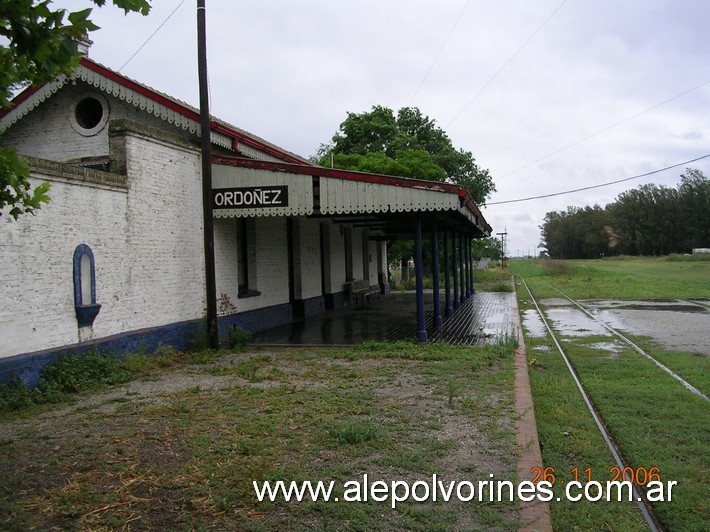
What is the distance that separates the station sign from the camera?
11.2m

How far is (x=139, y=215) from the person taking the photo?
961 centimetres

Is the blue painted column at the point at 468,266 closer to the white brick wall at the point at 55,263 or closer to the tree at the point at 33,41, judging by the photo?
the white brick wall at the point at 55,263

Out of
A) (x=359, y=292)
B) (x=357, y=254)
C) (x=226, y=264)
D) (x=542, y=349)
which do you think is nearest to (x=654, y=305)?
(x=359, y=292)

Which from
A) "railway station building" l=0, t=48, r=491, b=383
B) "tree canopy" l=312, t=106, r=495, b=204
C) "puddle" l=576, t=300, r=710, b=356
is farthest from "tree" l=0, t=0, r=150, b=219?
"tree canopy" l=312, t=106, r=495, b=204

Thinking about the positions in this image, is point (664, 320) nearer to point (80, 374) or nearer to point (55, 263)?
point (80, 374)

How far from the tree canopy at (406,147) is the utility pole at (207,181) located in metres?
18.5

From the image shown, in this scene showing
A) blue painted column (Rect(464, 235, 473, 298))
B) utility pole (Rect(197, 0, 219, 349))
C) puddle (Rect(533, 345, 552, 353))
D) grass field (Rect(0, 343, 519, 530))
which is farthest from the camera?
blue painted column (Rect(464, 235, 473, 298))

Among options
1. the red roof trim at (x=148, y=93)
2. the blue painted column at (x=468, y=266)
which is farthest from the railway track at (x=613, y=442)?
the blue painted column at (x=468, y=266)

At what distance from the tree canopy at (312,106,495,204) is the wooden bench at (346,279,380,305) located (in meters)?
9.56

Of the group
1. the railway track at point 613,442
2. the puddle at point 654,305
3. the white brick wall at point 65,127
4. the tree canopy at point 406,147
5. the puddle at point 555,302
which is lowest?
the railway track at point 613,442

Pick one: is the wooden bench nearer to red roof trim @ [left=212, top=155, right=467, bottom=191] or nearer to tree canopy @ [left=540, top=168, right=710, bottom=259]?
red roof trim @ [left=212, top=155, right=467, bottom=191]

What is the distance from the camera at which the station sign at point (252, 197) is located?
1116cm

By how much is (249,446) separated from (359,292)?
49.3 ft

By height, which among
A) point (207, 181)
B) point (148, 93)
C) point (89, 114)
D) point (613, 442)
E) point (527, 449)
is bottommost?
point (613, 442)
